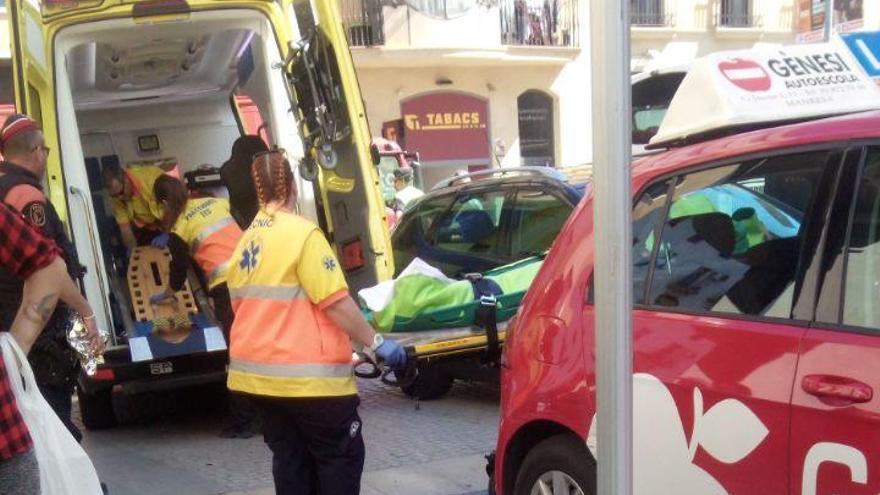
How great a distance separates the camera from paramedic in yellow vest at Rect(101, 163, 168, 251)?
8602 mm

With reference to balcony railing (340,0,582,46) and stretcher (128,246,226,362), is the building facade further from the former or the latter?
stretcher (128,246,226,362)

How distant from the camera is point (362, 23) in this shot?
68.8 ft

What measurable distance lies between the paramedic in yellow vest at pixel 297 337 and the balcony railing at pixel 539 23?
19044 millimetres

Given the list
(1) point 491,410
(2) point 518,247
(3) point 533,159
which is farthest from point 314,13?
(3) point 533,159

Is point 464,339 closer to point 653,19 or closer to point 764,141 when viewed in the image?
point 764,141

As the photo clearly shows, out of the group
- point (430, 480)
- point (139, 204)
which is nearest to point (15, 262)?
point (430, 480)

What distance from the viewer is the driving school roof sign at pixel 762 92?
3.22 m

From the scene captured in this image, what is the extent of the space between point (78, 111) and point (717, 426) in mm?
7949

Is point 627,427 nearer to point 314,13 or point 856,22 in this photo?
point 314,13

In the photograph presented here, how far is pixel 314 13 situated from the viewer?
6.24 meters

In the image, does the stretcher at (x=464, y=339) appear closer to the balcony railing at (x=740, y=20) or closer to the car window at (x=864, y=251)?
the car window at (x=864, y=251)

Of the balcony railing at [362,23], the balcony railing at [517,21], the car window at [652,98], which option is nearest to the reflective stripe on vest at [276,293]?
the car window at [652,98]

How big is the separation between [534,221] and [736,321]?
173 inches

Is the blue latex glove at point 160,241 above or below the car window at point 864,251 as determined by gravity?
below
